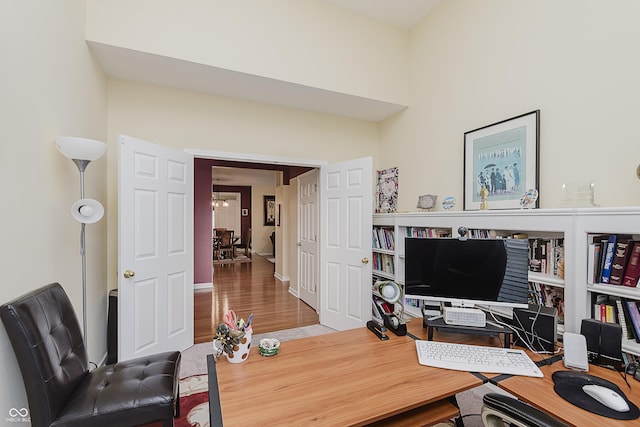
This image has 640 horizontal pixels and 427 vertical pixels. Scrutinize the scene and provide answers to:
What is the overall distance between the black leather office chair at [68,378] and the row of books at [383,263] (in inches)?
95.3

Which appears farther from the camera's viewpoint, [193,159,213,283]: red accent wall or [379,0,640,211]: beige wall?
[193,159,213,283]: red accent wall

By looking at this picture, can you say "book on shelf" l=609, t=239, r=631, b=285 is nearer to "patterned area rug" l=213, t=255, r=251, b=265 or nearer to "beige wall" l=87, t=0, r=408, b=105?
"beige wall" l=87, t=0, r=408, b=105

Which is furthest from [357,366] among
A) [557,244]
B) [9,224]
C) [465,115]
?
[465,115]

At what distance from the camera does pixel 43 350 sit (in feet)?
4.19

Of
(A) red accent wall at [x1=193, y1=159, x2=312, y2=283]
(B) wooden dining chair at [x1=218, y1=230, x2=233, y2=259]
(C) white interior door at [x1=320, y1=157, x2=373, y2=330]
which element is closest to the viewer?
(C) white interior door at [x1=320, y1=157, x2=373, y2=330]

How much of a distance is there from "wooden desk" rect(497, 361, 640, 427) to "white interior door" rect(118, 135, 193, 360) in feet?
8.94

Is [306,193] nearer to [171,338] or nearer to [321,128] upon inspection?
[321,128]

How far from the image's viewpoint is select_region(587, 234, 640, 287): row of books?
4.87 ft

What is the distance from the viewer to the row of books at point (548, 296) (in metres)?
1.85

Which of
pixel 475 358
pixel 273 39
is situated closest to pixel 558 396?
pixel 475 358

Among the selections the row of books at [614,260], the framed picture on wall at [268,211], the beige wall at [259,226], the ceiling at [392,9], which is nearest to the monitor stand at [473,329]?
the row of books at [614,260]

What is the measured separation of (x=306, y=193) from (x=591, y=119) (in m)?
3.45

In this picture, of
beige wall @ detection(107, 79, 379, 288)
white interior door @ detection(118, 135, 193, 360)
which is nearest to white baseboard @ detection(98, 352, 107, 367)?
white interior door @ detection(118, 135, 193, 360)

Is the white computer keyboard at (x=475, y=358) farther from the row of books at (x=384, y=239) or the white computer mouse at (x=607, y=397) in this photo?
the row of books at (x=384, y=239)
